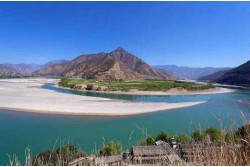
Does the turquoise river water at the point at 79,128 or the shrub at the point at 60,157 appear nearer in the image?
the shrub at the point at 60,157

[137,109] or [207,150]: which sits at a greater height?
[207,150]

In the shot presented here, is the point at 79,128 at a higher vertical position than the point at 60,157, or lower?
lower

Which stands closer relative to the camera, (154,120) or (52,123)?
(52,123)

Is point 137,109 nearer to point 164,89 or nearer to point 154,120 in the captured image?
point 154,120

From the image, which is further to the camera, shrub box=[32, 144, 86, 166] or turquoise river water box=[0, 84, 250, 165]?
turquoise river water box=[0, 84, 250, 165]

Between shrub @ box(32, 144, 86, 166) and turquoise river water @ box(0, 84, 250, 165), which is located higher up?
shrub @ box(32, 144, 86, 166)

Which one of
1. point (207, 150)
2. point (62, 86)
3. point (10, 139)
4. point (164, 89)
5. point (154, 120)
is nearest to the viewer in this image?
point (207, 150)

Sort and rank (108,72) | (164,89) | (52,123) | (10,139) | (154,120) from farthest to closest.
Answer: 1. (108,72)
2. (164,89)
3. (154,120)
4. (52,123)
5. (10,139)

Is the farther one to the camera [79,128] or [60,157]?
[79,128]

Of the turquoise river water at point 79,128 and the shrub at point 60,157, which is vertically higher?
the shrub at point 60,157

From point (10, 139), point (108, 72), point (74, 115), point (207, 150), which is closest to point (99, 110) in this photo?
point (74, 115)
